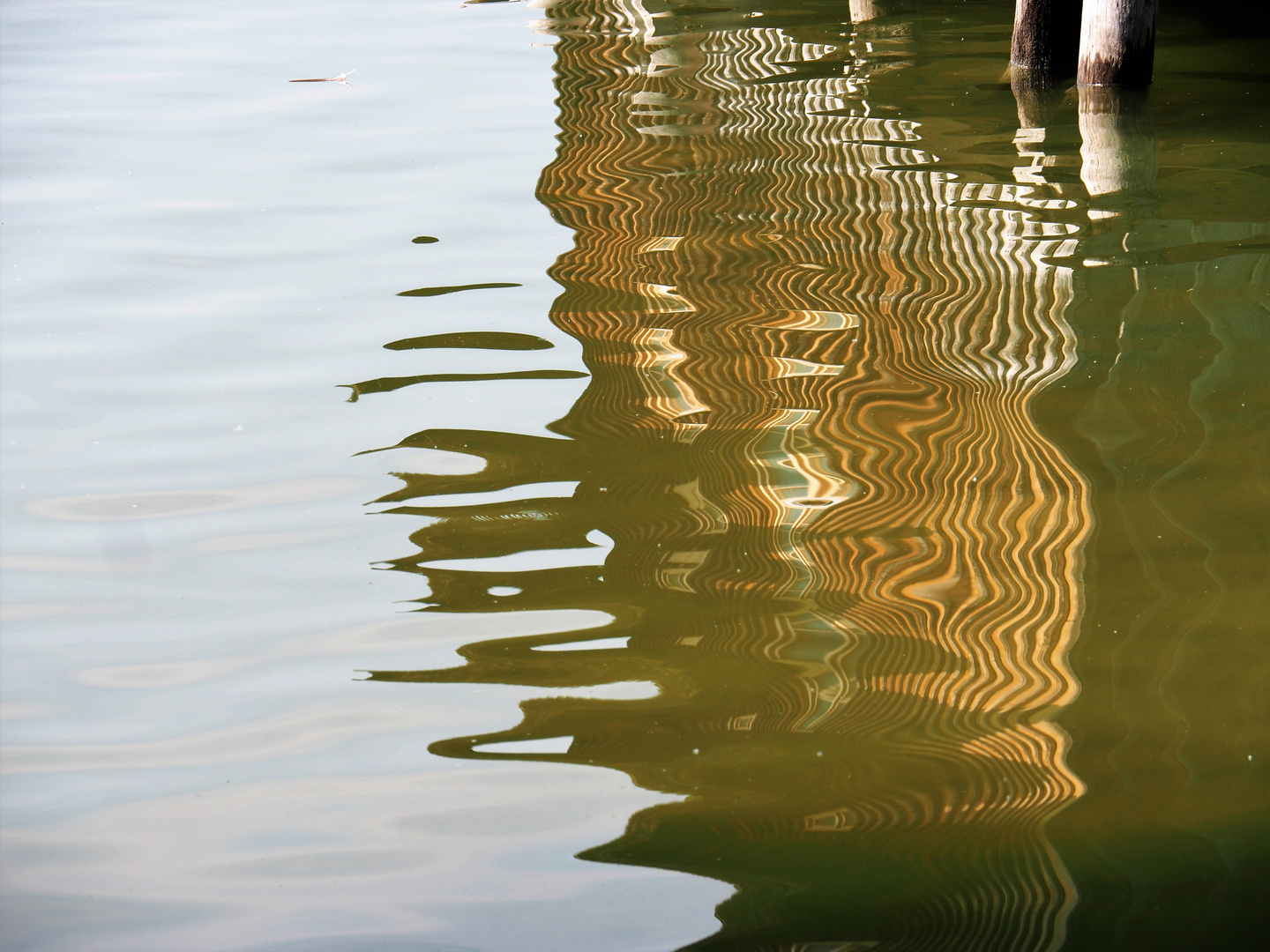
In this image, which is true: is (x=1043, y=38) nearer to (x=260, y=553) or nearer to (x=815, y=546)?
(x=815, y=546)

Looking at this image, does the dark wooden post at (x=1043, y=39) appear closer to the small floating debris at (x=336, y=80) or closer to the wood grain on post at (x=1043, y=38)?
the wood grain on post at (x=1043, y=38)

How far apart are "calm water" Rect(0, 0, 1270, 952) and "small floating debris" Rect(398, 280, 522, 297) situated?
0.03m

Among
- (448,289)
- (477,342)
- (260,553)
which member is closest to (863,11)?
(448,289)

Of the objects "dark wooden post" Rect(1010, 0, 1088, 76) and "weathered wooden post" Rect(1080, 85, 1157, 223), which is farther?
"dark wooden post" Rect(1010, 0, 1088, 76)

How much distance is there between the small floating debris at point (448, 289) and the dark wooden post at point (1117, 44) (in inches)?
151

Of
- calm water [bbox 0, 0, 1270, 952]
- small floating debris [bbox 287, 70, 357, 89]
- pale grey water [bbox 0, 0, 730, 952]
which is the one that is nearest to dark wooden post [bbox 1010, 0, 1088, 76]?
calm water [bbox 0, 0, 1270, 952]

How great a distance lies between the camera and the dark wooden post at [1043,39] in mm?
7277

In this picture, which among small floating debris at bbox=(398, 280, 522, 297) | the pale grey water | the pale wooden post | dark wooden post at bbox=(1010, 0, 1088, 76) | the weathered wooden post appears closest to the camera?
the pale grey water

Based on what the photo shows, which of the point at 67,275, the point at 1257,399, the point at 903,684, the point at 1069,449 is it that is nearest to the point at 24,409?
the point at 67,275

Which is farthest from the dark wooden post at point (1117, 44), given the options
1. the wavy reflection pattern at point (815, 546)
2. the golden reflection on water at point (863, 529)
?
the wavy reflection pattern at point (815, 546)

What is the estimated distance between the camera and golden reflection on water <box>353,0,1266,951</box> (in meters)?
2.35

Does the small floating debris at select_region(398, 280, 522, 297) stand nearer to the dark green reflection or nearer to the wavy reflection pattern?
the wavy reflection pattern

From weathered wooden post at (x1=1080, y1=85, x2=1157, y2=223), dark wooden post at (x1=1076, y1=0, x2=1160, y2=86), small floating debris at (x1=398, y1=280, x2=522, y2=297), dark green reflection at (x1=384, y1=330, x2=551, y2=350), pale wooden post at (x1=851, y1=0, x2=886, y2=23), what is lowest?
dark green reflection at (x1=384, y1=330, x2=551, y2=350)

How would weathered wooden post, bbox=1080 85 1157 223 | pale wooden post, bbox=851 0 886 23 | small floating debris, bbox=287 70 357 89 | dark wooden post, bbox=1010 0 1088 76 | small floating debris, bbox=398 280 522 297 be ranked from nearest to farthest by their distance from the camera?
small floating debris, bbox=398 280 522 297 < weathered wooden post, bbox=1080 85 1157 223 < dark wooden post, bbox=1010 0 1088 76 < small floating debris, bbox=287 70 357 89 < pale wooden post, bbox=851 0 886 23
